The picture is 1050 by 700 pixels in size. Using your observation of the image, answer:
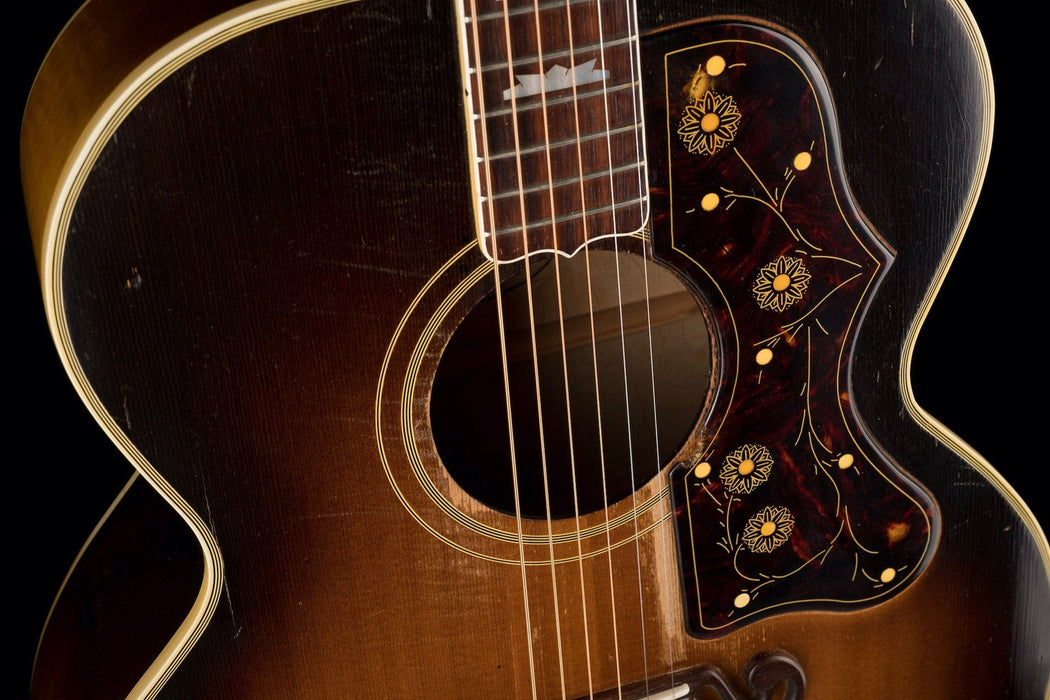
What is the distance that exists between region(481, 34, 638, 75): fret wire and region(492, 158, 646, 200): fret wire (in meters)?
0.08

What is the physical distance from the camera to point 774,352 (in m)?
0.88

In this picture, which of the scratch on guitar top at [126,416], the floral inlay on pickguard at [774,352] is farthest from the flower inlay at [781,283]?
the scratch on guitar top at [126,416]

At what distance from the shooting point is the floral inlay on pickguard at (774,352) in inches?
30.8

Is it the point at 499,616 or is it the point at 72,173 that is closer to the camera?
the point at 72,173

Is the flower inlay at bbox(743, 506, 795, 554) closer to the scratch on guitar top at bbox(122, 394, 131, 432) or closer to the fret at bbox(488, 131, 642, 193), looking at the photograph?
the fret at bbox(488, 131, 642, 193)

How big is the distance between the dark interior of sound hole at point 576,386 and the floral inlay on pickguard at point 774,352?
0.17 feet

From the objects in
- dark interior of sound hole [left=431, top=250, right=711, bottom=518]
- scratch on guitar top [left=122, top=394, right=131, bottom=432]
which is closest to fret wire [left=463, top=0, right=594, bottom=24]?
dark interior of sound hole [left=431, top=250, right=711, bottom=518]

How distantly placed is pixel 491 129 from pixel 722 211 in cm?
20

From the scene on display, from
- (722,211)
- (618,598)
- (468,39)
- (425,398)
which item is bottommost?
(618,598)

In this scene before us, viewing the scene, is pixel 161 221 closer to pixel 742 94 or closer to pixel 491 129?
pixel 491 129

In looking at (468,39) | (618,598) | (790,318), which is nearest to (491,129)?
(468,39)

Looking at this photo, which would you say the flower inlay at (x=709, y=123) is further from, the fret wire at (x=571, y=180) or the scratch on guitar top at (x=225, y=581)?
the scratch on guitar top at (x=225, y=581)

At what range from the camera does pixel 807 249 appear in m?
0.85

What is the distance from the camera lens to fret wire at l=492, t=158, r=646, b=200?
741mm
